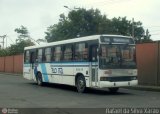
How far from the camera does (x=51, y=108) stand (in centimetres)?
1482

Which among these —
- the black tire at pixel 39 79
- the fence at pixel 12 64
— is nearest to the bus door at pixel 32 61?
the black tire at pixel 39 79

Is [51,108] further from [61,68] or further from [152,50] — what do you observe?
[152,50]

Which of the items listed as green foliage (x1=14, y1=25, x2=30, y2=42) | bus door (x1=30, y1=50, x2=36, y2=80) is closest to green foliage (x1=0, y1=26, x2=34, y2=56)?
green foliage (x1=14, y1=25, x2=30, y2=42)

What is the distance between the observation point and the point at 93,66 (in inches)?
815

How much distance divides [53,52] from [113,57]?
5.86 m

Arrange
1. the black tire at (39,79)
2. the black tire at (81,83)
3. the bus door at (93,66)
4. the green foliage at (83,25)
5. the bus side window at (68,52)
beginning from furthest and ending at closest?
1. the green foliage at (83,25)
2. the black tire at (39,79)
3. the bus side window at (68,52)
4. the black tire at (81,83)
5. the bus door at (93,66)

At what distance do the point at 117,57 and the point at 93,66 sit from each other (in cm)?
120

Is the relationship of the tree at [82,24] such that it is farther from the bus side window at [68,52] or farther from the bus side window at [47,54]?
the bus side window at [68,52]

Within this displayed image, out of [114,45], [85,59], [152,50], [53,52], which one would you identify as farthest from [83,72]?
[152,50]

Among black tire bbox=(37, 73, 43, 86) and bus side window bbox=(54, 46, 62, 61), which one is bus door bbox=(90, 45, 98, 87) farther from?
black tire bbox=(37, 73, 43, 86)

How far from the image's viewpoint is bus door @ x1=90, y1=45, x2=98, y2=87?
67.2 ft

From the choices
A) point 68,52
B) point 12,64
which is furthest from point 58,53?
point 12,64

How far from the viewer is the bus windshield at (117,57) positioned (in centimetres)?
2025

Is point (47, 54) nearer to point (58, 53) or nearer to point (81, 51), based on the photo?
point (58, 53)
